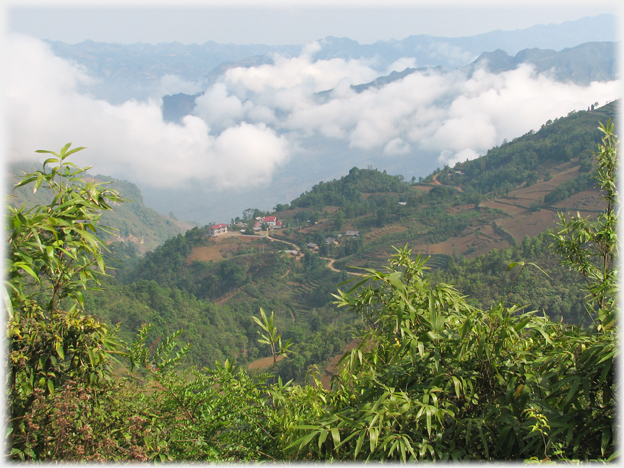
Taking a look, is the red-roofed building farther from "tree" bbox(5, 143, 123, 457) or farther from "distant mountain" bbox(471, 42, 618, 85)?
"distant mountain" bbox(471, 42, 618, 85)

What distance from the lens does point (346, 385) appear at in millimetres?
1851

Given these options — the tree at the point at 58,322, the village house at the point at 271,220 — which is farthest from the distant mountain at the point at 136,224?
the tree at the point at 58,322

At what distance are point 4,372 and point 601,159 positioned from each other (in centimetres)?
278

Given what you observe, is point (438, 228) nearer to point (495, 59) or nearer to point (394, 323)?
point (394, 323)

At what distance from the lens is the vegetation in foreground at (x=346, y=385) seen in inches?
49.9

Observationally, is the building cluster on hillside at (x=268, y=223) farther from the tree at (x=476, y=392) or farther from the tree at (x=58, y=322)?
the tree at (x=476, y=392)

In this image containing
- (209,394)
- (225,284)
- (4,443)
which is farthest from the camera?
(225,284)

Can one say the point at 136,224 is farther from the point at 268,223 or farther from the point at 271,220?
the point at 268,223

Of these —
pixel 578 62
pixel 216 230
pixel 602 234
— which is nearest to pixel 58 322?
pixel 602 234

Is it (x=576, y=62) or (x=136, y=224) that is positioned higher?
(x=576, y=62)

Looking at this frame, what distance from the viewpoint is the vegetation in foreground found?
1.27m

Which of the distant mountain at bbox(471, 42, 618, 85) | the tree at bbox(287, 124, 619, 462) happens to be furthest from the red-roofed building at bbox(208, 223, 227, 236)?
the distant mountain at bbox(471, 42, 618, 85)

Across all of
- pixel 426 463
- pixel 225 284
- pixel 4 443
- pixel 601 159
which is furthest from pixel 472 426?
pixel 225 284

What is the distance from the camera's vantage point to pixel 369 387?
1.56 meters
